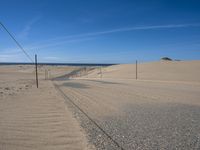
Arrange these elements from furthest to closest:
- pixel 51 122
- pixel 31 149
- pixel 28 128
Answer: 1. pixel 51 122
2. pixel 28 128
3. pixel 31 149

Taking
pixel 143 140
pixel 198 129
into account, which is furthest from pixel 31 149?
pixel 198 129

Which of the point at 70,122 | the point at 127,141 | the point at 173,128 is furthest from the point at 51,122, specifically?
the point at 173,128

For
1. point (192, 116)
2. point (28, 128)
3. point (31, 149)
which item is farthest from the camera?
point (192, 116)

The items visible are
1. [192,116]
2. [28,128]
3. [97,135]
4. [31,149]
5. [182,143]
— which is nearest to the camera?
[31,149]

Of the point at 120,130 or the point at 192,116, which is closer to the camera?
the point at 120,130

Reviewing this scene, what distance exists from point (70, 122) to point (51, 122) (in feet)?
2.14

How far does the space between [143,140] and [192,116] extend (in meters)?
4.20

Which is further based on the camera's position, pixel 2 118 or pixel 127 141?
pixel 2 118

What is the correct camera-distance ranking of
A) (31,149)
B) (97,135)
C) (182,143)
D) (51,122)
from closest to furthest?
(31,149), (182,143), (97,135), (51,122)

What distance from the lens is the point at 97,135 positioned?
7.12m

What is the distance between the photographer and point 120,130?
304 inches

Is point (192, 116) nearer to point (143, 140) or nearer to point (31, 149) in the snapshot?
point (143, 140)

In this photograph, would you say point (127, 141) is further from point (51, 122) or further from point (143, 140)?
point (51, 122)

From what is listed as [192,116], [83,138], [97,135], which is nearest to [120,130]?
[97,135]
